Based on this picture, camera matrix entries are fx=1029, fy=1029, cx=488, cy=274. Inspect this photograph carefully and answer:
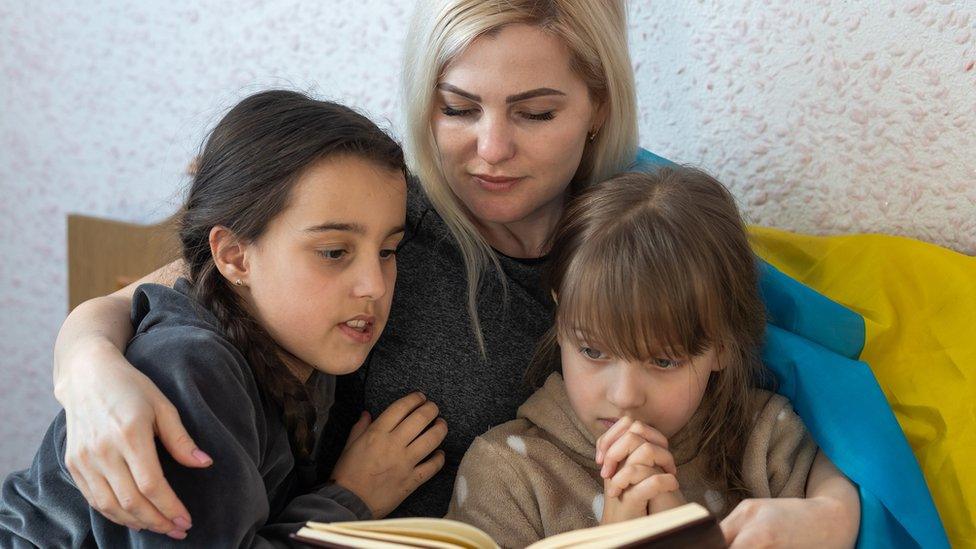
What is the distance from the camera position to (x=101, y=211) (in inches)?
83.9

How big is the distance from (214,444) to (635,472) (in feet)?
1.37

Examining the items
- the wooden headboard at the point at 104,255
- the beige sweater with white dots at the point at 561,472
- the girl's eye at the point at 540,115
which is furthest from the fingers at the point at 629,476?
the wooden headboard at the point at 104,255

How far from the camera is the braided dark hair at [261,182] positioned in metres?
1.12

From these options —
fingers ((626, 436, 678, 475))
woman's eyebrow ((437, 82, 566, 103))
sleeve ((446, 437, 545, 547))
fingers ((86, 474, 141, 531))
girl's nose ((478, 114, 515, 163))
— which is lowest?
sleeve ((446, 437, 545, 547))

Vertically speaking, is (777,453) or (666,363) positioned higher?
(666,363)

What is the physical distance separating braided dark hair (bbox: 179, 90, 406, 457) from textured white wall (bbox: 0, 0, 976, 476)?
0.28 metres

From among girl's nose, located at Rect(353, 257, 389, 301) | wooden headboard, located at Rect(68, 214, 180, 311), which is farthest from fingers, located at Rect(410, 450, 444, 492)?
wooden headboard, located at Rect(68, 214, 180, 311)

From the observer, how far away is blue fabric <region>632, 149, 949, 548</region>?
112cm

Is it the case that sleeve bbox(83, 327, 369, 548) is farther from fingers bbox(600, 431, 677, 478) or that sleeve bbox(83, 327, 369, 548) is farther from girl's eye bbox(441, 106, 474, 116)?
girl's eye bbox(441, 106, 474, 116)

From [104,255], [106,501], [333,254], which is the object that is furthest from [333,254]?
[104,255]

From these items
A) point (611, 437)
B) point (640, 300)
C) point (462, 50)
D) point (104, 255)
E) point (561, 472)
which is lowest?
point (104, 255)

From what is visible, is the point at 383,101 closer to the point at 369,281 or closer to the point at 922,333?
the point at 369,281

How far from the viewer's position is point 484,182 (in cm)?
131

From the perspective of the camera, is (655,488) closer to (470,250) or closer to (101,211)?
(470,250)
